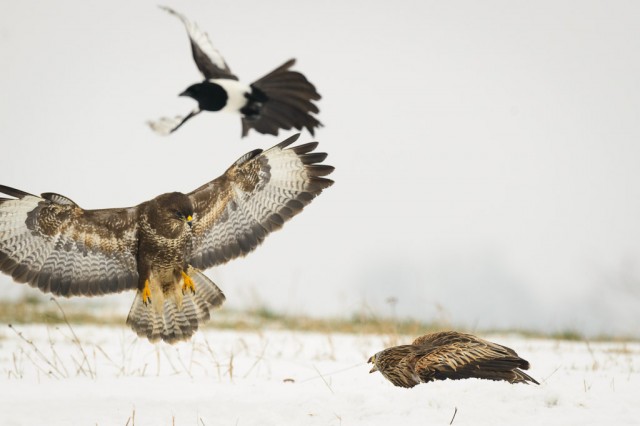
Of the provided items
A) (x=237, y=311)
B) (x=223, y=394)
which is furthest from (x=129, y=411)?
(x=237, y=311)

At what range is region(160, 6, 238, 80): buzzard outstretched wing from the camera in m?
7.77

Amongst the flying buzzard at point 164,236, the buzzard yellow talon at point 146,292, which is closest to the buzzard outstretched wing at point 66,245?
the flying buzzard at point 164,236

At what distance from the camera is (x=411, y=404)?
413 cm

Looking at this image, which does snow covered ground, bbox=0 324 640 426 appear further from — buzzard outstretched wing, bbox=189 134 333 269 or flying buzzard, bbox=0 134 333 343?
buzzard outstretched wing, bbox=189 134 333 269

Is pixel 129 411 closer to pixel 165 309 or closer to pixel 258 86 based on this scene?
pixel 165 309

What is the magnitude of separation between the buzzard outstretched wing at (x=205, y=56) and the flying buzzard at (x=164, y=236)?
2.39 meters

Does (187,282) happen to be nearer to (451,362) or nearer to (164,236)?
(164,236)

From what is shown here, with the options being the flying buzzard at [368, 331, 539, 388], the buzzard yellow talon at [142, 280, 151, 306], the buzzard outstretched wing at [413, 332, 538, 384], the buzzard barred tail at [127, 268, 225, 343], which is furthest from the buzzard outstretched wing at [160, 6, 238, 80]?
the buzzard outstretched wing at [413, 332, 538, 384]

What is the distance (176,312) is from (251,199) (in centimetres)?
112

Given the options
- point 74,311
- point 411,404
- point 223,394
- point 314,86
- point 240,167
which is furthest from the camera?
point 74,311

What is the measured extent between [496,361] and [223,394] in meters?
1.79

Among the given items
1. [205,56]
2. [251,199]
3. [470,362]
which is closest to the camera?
[470,362]

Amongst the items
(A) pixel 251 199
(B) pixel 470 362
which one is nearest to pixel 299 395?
(B) pixel 470 362

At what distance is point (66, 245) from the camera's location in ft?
18.5
